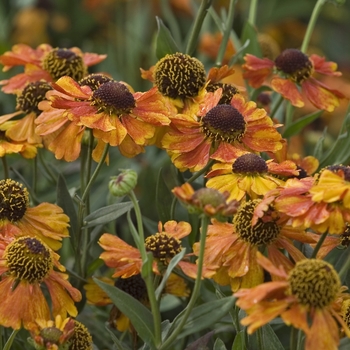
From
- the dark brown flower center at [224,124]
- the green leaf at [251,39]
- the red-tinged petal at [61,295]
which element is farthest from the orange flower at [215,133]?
the green leaf at [251,39]

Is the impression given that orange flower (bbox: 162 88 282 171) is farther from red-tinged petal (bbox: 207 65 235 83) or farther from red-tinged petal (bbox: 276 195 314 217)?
red-tinged petal (bbox: 276 195 314 217)

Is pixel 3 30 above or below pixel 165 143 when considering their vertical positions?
below

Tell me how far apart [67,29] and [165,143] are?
4.77ft

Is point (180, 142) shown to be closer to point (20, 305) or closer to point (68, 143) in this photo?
point (68, 143)

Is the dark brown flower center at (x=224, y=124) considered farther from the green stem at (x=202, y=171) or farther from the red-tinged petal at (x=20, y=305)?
the red-tinged petal at (x=20, y=305)

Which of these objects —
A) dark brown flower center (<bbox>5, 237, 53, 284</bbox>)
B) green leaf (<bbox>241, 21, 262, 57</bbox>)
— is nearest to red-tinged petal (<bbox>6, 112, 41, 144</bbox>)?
dark brown flower center (<bbox>5, 237, 53, 284</bbox>)

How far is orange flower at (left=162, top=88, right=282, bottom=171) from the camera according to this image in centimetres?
98

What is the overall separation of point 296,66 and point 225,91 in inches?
6.0

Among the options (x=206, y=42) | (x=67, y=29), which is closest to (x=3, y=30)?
(x=67, y=29)

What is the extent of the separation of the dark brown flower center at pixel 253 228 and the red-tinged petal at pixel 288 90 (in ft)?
0.87

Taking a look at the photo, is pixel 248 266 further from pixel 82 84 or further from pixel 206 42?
pixel 206 42

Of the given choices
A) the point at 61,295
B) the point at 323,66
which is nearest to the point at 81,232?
the point at 61,295

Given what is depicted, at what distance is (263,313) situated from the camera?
692 mm

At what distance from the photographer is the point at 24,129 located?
1071 millimetres
